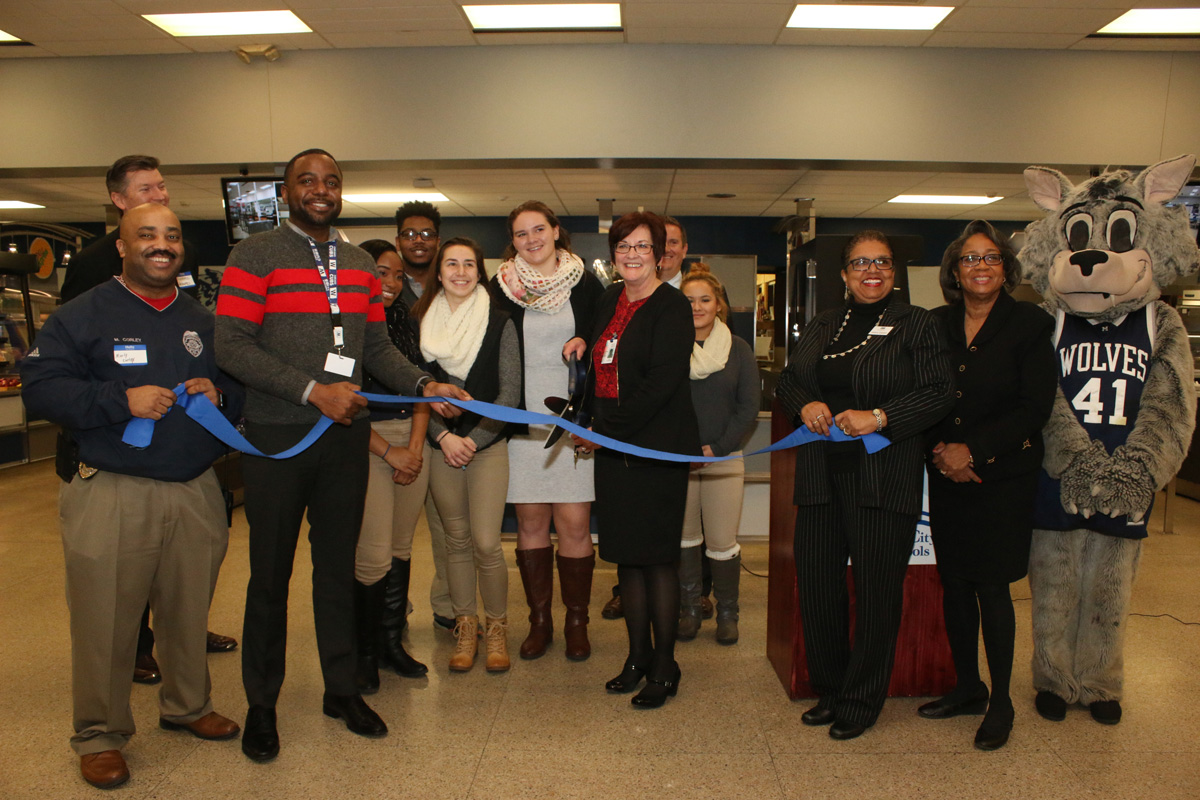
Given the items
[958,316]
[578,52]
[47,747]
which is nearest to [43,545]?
[47,747]

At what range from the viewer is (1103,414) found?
2516 mm

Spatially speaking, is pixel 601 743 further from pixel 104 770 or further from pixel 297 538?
pixel 104 770

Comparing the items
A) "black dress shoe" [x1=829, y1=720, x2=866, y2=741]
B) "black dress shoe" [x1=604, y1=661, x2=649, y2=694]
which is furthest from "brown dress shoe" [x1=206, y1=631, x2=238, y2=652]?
"black dress shoe" [x1=829, y1=720, x2=866, y2=741]

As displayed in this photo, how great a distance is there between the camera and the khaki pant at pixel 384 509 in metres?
2.79

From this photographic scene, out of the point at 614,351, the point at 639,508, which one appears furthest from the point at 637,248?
the point at 639,508

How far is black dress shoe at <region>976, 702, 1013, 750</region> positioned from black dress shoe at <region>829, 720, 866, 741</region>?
362mm

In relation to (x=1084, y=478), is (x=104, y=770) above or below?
below

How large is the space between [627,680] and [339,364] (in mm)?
1533

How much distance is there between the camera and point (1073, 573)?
260cm

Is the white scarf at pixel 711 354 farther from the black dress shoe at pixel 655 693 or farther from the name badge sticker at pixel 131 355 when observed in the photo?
the name badge sticker at pixel 131 355

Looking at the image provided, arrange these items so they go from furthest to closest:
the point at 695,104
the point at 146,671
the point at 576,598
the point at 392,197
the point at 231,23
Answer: the point at 392,197, the point at 695,104, the point at 231,23, the point at 576,598, the point at 146,671

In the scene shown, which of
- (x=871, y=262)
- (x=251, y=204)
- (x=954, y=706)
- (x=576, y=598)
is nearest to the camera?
(x=871, y=262)

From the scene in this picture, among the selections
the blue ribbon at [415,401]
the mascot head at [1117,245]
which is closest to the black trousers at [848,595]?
the blue ribbon at [415,401]

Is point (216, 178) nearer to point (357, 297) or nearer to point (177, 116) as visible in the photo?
point (177, 116)
